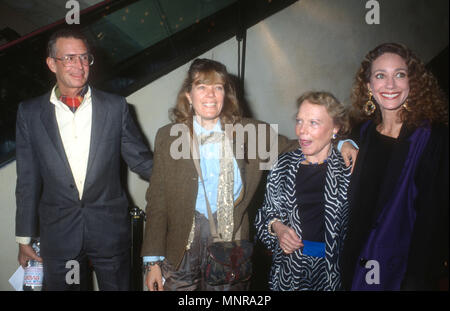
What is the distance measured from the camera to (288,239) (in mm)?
1641

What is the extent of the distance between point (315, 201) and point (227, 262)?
630 mm

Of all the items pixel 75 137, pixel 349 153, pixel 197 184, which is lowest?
pixel 197 184

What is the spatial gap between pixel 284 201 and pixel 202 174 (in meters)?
0.55

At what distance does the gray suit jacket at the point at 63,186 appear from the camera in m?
1.76

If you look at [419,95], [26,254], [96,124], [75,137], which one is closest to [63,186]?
[75,137]

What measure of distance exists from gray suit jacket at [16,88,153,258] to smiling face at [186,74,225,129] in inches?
23.1

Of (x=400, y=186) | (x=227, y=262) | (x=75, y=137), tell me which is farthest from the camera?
(x=75, y=137)

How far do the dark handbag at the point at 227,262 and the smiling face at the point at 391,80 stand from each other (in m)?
1.18

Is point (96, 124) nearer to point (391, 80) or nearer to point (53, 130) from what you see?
point (53, 130)

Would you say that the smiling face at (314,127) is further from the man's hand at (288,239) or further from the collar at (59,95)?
the collar at (59,95)

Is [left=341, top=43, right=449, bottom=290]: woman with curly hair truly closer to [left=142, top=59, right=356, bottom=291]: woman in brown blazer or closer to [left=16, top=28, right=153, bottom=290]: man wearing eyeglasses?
[left=142, top=59, right=356, bottom=291]: woman in brown blazer

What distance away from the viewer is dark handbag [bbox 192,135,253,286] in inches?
A: 62.6

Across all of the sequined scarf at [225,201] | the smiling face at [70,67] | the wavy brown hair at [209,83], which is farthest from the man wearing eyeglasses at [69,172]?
the sequined scarf at [225,201]

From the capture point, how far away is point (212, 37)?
2.90m
